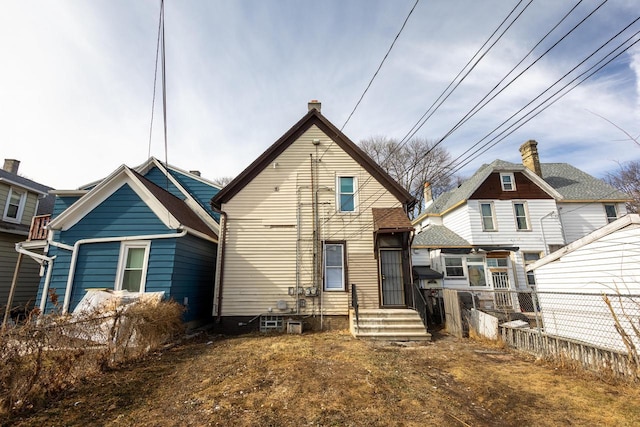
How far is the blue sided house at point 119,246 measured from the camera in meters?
8.68

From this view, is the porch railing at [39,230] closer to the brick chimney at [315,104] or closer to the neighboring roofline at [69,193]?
the neighboring roofline at [69,193]

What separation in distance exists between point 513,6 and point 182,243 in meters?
10.0

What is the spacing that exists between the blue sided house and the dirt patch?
2.90 m

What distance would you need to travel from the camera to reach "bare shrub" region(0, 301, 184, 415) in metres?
3.87

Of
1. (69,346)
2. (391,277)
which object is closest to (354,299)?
(391,277)

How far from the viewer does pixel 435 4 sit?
4797mm

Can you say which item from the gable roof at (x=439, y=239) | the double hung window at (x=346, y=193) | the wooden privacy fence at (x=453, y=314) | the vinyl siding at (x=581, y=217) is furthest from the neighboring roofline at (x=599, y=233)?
the vinyl siding at (x=581, y=217)

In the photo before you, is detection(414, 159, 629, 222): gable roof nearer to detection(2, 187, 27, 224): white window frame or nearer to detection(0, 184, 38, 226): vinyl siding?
detection(0, 184, 38, 226): vinyl siding

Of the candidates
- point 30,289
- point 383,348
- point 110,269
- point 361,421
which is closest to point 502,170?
point 383,348

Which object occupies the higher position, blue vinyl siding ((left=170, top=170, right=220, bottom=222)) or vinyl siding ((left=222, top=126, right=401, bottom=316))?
blue vinyl siding ((left=170, top=170, right=220, bottom=222))

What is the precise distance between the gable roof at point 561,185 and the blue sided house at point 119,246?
50.5ft

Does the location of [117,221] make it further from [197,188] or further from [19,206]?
[19,206]

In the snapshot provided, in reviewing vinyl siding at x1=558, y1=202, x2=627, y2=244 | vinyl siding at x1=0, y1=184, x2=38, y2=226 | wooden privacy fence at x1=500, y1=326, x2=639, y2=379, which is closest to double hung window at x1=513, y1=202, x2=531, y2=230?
vinyl siding at x1=558, y1=202, x2=627, y2=244

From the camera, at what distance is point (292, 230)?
35.0ft
